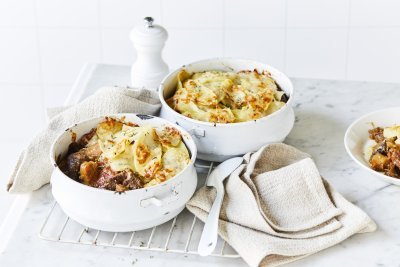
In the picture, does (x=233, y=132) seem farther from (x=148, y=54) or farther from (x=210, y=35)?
(x=210, y=35)

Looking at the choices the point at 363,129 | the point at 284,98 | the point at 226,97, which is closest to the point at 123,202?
the point at 226,97

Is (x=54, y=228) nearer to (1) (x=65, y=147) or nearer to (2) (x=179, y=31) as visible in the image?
(1) (x=65, y=147)

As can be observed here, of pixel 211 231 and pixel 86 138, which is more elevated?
pixel 86 138

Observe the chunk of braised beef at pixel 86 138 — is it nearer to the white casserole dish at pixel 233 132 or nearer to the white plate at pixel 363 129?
the white casserole dish at pixel 233 132

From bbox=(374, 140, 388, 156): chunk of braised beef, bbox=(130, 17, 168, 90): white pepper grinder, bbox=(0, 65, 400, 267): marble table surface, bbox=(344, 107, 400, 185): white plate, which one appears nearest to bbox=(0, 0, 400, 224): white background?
bbox=(0, 65, 400, 267): marble table surface

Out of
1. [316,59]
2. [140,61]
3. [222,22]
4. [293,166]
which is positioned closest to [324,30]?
[316,59]

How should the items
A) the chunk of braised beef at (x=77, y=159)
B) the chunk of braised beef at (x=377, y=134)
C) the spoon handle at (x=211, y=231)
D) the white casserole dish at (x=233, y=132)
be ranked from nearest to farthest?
1. the spoon handle at (x=211, y=231)
2. the chunk of braised beef at (x=77, y=159)
3. the white casserole dish at (x=233, y=132)
4. the chunk of braised beef at (x=377, y=134)

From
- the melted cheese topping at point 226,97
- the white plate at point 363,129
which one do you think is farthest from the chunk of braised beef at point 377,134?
the melted cheese topping at point 226,97
